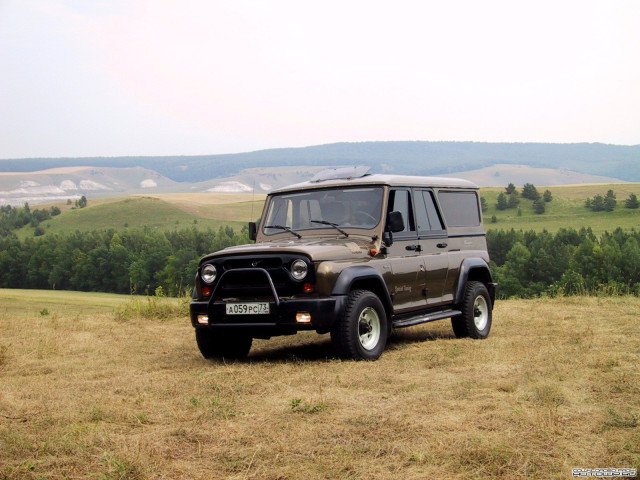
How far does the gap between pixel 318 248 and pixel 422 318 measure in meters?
2.09

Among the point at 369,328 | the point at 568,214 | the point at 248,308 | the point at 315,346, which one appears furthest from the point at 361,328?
the point at 568,214

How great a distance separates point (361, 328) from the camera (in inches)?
337

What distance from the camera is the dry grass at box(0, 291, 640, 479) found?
14.6 feet

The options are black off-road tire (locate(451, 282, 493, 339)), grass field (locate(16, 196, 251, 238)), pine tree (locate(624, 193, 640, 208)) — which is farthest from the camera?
grass field (locate(16, 196, 251, 238))

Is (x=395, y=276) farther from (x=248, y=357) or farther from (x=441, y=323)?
(x=441, y=323)

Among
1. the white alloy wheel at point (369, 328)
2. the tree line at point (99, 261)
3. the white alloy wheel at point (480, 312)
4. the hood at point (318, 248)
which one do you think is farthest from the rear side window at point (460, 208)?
the tree line at point (99, 261)

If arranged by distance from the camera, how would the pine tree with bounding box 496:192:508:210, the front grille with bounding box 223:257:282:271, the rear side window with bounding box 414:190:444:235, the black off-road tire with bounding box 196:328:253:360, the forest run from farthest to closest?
the pine tree with bounding box 496:192:508:210
the forest
the rear side window with bounding box 414:190:444:235
the black off-road tire with bounding box 196:328:253:360
the front grille with bounding box 223:257:282:271

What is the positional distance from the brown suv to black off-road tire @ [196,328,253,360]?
0.04 feet

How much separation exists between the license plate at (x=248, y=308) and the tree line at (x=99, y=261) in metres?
76.6

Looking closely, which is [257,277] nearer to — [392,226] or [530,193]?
[392,226]

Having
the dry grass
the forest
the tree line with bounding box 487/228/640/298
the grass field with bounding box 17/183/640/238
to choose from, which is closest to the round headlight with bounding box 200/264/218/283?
the dry grass

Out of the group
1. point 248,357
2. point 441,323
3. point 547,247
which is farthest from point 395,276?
point 547,247

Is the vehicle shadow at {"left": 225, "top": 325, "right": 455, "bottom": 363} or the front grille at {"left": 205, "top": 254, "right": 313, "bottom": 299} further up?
the front grille at {"left": 205, "top": 254, "right": 313, "bottom": 299}

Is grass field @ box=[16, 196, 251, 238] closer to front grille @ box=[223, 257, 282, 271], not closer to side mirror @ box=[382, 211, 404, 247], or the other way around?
side mirror @ box=[382, 211, 404, 247]
